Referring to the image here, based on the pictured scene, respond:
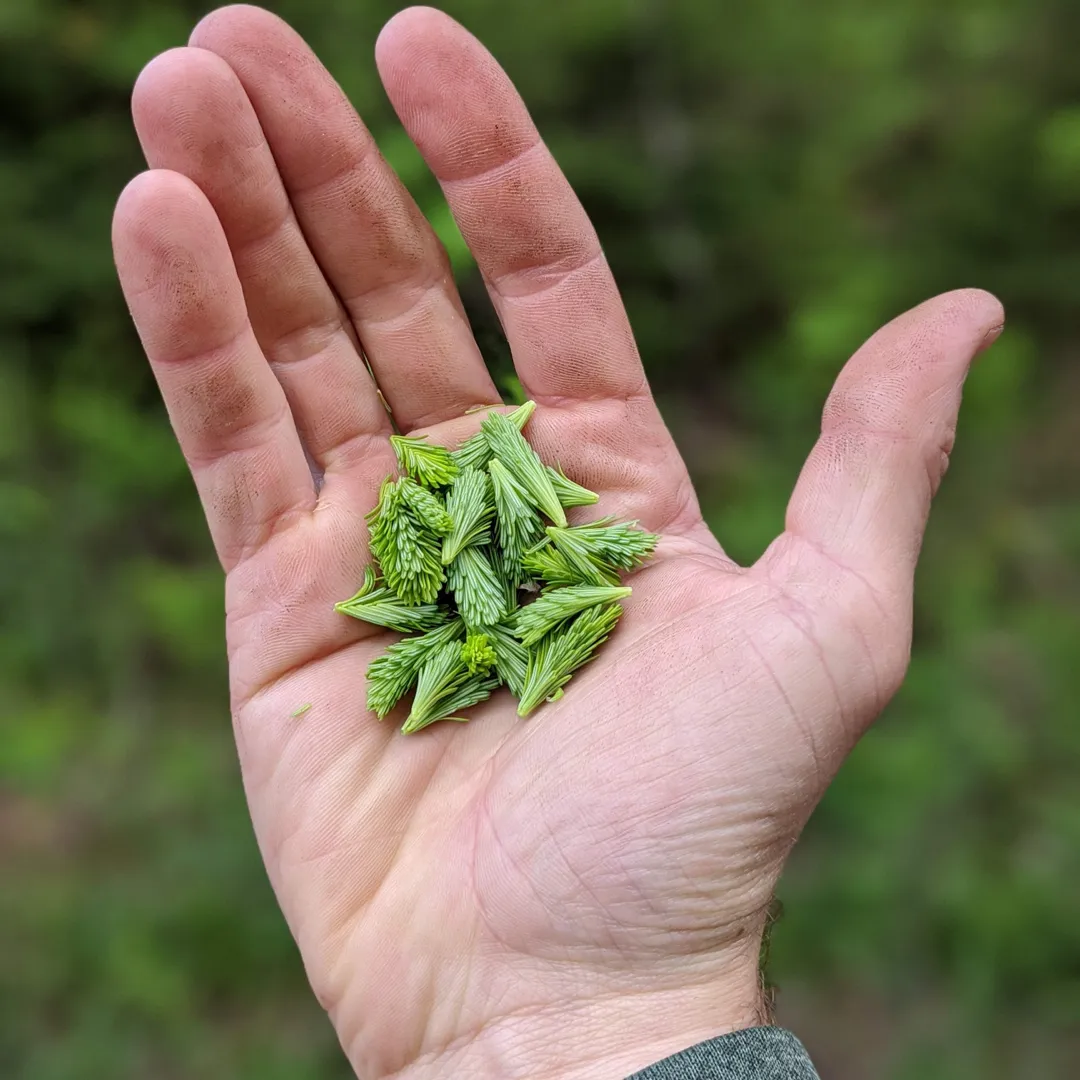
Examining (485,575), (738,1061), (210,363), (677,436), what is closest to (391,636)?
(485,575)

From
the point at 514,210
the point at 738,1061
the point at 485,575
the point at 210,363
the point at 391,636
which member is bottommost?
the point at 738,1061

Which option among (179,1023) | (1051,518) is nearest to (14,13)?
(179,1023)

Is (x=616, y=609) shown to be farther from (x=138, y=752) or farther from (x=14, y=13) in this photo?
(x=14, y=13)

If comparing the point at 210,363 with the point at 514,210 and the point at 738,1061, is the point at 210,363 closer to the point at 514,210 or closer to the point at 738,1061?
the point at 514,210

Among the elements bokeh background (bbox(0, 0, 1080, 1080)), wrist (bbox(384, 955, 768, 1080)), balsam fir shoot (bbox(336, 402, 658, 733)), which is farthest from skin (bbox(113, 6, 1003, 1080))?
bokeh background (bbox(0, 0, 1080, 1080))

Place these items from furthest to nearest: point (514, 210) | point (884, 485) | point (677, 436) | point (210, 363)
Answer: point (677, 436)
point (514, 210)
point (210, 363)
point (884, 485)

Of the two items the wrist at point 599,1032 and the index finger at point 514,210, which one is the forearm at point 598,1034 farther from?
the index finger at point 514,210
